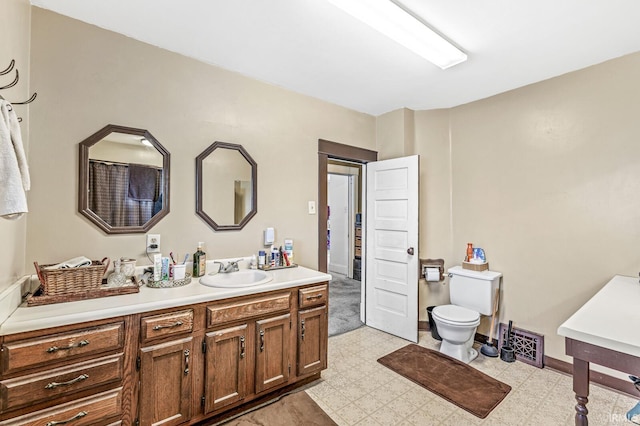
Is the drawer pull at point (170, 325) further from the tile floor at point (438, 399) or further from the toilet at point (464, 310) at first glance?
the toilet at point (464, 310)

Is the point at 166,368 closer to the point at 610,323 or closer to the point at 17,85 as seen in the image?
the point at 17,85

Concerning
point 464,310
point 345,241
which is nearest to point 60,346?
point 464,310

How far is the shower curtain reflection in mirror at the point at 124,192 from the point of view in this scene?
1.87m

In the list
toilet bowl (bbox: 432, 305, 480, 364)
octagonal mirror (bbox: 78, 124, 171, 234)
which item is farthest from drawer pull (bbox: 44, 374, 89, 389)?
toilet bowl (bbox: 432, 305, 480, 364)

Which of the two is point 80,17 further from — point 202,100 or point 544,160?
point 544,160

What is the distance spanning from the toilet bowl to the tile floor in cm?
13

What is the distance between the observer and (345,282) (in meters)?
5.50

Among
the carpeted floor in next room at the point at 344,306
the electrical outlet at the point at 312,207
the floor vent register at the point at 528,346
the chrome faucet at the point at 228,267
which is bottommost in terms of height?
the carpeted floor in next room at the point at 344,306

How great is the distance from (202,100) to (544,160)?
2.90 meters

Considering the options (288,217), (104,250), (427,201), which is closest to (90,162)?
(104,250)

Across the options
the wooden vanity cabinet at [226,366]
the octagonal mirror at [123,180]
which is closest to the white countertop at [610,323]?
the wooden vanity cabinet at [226,366]

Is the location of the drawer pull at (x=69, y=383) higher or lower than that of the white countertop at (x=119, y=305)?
lower

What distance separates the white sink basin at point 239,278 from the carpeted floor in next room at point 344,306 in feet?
4.48

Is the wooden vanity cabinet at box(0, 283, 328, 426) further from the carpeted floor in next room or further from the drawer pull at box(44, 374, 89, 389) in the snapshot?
the carpeted floor in next room
